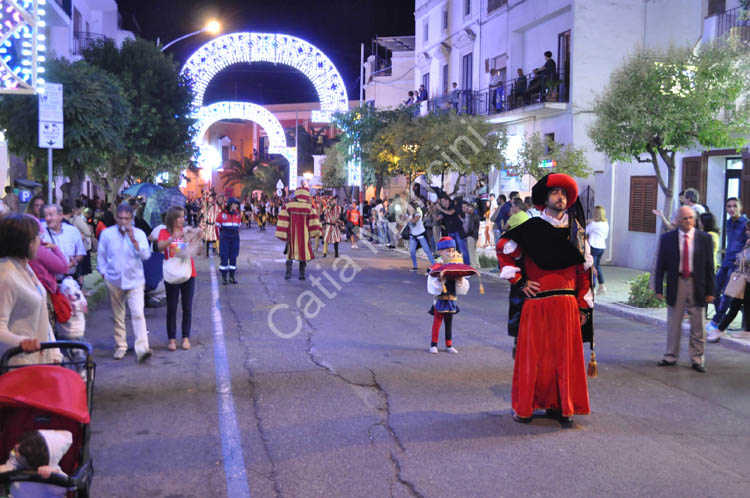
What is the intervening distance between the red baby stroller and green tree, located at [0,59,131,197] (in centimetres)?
1811

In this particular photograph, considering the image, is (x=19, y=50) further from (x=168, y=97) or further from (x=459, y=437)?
(x=168, y=97)

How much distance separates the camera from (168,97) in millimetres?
30000

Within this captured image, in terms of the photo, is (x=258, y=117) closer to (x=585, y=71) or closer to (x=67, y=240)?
(x=585, y=71)

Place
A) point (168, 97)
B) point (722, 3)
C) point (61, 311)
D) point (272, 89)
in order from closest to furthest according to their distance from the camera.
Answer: point (61, 311)
point (722, 3)
point (168, 97)
point (272, 89)

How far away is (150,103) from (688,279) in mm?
24583

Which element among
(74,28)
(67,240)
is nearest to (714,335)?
(67,240)

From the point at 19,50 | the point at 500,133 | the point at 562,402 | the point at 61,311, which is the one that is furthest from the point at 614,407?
the point at 500,133

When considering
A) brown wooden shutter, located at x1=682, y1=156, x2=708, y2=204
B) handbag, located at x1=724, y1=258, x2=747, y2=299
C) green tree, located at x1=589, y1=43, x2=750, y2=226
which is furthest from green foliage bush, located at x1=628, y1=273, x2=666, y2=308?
brown wooden shutter, located at x1=682, y1=156, x2=708, y2=204

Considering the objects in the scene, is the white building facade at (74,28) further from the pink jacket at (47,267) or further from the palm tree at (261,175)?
the palm tree at (261,175)

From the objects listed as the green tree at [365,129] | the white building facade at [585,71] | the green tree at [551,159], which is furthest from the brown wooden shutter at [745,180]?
the green tree at [365,129]

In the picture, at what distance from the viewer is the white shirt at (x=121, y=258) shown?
8.55 m

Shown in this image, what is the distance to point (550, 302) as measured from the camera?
6152mm

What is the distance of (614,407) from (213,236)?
16.6 metres

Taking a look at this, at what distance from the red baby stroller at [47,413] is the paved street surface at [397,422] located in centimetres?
89
